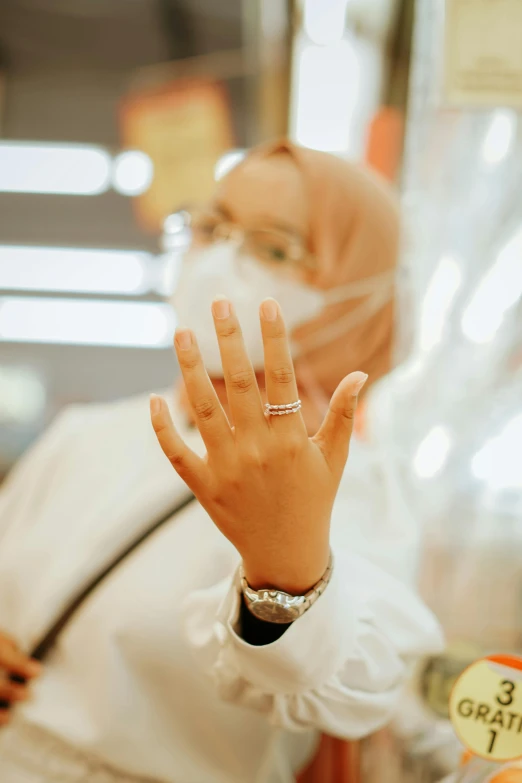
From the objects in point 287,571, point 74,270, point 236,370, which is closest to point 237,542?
point 287,571

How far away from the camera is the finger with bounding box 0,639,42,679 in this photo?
2.80 feet

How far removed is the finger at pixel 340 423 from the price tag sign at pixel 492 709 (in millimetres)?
223

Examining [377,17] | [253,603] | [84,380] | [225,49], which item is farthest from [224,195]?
[84,380]

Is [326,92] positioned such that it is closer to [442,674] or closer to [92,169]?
[442,674]

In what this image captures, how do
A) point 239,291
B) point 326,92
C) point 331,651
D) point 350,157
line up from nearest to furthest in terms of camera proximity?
point 331,651
point 239,291
point 350,157
point 326,92

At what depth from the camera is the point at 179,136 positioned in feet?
6.54

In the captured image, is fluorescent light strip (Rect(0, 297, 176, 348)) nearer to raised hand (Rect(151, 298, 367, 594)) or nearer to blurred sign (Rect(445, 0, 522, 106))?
blurred sign (Rect(445, 0, 522, 106))

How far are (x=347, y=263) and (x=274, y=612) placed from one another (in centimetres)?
58

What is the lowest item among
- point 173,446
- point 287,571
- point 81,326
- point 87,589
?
point 81,326

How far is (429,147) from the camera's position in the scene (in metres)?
1.06

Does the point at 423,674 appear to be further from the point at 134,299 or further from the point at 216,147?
the point at 134,299

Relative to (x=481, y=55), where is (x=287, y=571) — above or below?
below

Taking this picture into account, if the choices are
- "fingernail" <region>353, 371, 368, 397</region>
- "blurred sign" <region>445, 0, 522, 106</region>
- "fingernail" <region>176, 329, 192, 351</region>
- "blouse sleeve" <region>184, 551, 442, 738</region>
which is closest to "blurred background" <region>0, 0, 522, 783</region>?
"blurred sign" <region>445, 0, 522, 106</region>

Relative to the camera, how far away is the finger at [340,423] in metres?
0.50
